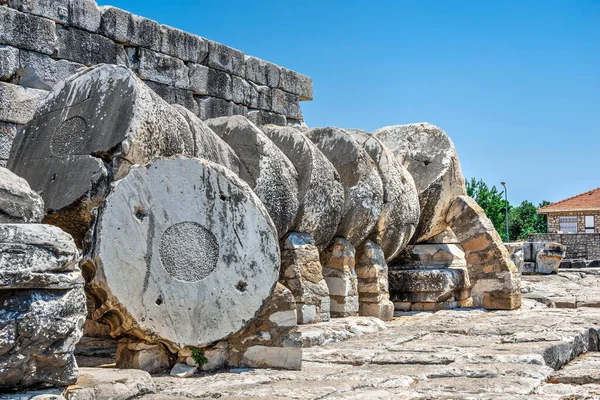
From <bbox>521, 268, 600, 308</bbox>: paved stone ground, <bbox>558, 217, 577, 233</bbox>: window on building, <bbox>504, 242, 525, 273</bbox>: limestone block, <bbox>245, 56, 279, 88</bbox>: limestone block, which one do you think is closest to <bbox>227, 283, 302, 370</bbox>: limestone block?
<bbox>245, 56, 279, 88</bbox>: limestone block

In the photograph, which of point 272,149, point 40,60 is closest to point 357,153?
point 272,149

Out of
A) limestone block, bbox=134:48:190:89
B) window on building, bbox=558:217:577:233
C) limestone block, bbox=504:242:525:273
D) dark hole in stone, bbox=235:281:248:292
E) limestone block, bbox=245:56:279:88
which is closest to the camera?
dark hole in stone, bbox=235:281:248:292

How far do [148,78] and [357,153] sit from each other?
8.04 ft

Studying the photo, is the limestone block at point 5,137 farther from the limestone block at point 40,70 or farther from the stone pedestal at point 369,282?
the stone pedestal at point 369,282

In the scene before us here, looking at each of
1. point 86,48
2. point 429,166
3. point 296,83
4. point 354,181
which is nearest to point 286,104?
point 296,83

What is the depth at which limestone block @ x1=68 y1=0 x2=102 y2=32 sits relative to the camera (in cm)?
802

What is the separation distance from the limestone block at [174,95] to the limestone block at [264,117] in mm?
1170

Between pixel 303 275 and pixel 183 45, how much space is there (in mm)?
3672

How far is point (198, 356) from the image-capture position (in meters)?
5.00

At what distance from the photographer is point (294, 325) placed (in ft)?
17.5

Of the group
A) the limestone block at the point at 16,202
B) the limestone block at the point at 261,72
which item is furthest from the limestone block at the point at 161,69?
the limestone block at the point at 16,202

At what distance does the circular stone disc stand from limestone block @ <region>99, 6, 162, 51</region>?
12.6ft

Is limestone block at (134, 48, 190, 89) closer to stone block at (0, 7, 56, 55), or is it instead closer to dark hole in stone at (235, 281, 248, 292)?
stone block at (0, 7, 56, 55)

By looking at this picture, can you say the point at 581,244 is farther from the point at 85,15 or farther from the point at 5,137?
the point at 5,137
